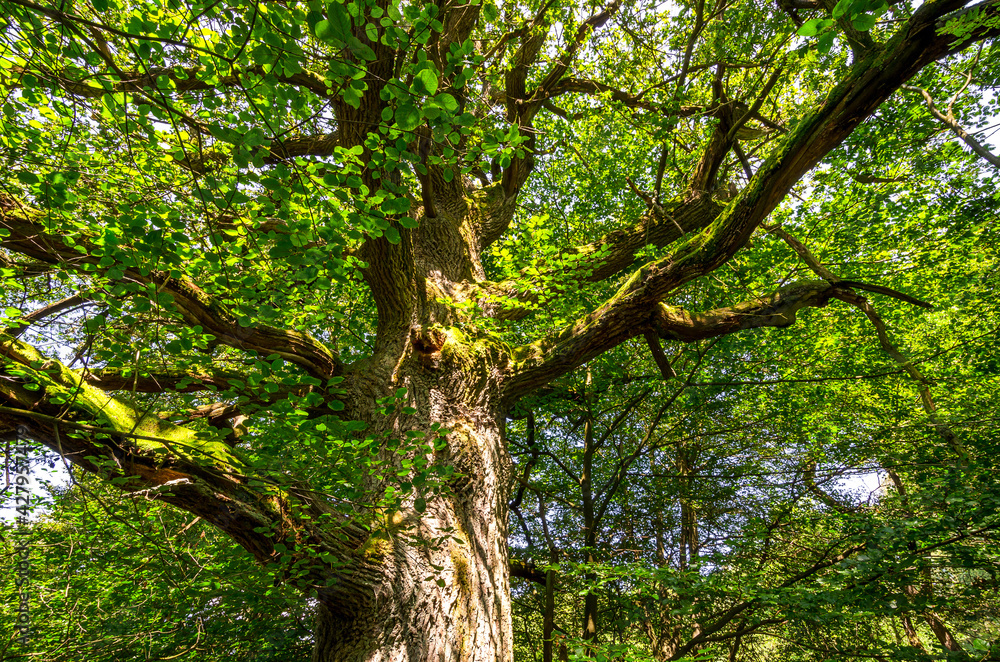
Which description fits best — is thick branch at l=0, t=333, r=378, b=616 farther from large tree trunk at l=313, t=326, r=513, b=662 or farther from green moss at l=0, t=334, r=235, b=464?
large tree trunk at l=313, t=326, r=513, b=662

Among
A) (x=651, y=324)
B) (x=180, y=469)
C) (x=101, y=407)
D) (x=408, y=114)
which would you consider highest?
(x=651, y=324)

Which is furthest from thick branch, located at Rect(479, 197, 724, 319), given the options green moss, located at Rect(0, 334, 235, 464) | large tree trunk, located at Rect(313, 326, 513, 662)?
green moss, located at Rect(0, 334, 235, 464)

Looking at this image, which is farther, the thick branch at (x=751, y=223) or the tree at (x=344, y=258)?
the thick branch at (x=751, y=223)

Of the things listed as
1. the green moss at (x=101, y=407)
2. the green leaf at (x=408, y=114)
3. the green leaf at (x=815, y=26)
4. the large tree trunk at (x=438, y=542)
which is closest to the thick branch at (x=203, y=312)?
the large tree trunk at (x=438, y=542)

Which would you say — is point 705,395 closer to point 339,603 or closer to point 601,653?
point 601,653

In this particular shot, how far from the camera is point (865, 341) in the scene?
24.3ft

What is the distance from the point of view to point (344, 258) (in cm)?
349

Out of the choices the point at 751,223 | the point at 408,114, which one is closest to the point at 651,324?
the point at 751,223

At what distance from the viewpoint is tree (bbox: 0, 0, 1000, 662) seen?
205 cm

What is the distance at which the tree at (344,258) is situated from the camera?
2.05m

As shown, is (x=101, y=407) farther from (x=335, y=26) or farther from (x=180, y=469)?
(x=335, y=26)

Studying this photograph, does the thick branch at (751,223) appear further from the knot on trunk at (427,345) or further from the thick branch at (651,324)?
the knot on trunk at (427,345)

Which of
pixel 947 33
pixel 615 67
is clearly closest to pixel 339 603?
pixel 947 33

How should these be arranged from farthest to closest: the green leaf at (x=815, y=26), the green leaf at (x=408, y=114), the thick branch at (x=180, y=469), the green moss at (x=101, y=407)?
the thick branch at (x=180, y=469), the green moss at (x=101, y=407), the green leaf at (x=408, y=114), the green leaf at (x=815, y=26)
